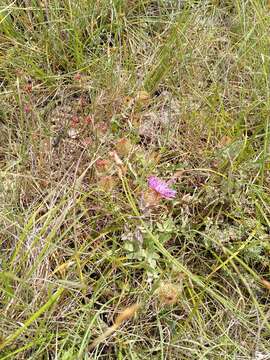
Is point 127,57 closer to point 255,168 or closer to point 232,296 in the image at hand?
point 255,168

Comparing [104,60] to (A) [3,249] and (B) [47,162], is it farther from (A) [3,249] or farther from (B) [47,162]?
→ (A) [3,249]

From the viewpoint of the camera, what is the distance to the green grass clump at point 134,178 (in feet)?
4.19

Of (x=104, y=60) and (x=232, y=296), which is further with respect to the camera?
(x=104, y=60)

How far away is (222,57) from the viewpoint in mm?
1737

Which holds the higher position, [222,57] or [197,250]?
[222,57]

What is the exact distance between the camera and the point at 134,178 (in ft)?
4.83

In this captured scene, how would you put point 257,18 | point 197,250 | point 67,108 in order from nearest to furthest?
point 197,250 → point 67,108 → point 257,18

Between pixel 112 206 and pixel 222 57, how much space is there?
2.21 feet

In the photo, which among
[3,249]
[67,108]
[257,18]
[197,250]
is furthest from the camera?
[257,18]

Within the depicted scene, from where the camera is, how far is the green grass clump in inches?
50.3

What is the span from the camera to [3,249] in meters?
1.33

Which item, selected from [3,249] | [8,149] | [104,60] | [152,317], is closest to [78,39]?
[104,60]

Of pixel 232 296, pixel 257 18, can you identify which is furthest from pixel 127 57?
pixel 232 296

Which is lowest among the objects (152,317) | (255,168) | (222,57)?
(152,317)
